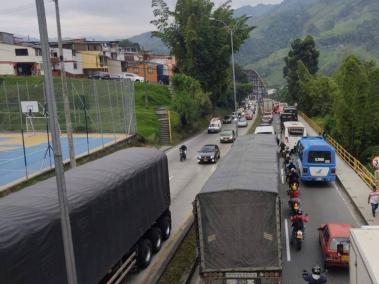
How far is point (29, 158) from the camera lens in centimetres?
3005

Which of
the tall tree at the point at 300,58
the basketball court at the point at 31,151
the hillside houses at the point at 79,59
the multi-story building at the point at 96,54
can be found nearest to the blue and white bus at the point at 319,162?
the basketball court at the point at 31,151

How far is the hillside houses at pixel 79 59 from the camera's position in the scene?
72062mm

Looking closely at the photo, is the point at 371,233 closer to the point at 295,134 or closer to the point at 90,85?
the point at 295,134

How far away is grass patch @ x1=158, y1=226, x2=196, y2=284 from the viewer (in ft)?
45.0

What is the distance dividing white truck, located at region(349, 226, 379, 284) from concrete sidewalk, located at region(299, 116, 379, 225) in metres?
8.95

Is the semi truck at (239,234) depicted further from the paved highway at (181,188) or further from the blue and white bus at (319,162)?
the blue and white bus at (319,162)

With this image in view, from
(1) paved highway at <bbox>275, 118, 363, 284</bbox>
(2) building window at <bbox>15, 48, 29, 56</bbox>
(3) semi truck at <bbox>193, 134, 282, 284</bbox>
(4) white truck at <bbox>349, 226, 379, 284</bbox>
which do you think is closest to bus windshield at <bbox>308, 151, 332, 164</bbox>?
(1) paved highway at <bbox>275, 118, 363, 284</bbox>

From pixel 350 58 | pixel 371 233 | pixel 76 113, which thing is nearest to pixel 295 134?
pixel 350 58

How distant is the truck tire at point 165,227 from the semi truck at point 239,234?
5.12m

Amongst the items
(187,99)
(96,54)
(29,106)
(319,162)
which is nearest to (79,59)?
(96,54)

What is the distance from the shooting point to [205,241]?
11594mm

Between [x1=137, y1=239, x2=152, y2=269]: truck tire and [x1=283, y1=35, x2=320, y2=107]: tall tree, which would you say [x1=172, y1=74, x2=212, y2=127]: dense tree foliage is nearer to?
[x1=283, y1=35, x2=320, y2=107]: tall tree

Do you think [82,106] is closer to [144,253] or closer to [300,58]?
[144,253]

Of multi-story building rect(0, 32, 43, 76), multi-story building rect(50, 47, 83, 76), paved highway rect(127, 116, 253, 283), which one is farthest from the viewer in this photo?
multi-story building rect(50, 47, 83, 76)
